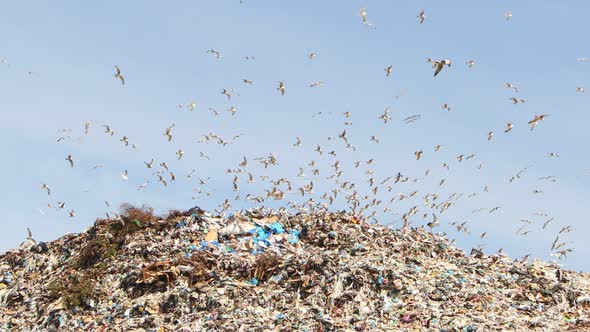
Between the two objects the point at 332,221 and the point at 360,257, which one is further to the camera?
the point at 332,221

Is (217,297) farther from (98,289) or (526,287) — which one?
(526,287)

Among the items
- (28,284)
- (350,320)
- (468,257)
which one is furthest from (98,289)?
(468,257)

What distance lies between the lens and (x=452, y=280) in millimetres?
14039

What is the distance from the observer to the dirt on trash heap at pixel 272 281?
1236cm

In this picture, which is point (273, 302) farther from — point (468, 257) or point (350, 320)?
point (468, 257)

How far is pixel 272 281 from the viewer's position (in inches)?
531

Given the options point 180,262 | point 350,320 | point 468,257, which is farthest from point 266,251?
point 468,257

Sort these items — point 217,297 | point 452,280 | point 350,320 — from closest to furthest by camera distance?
point 350,320 → point 217,297 → point 452,280

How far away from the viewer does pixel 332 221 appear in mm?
16609

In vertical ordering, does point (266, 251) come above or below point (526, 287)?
above

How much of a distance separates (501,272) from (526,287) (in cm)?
87

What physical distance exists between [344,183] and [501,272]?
4.31 metres

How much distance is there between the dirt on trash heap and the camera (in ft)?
40.5

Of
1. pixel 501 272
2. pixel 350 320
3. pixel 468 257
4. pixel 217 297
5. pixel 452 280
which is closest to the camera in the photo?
pixel 350 320
